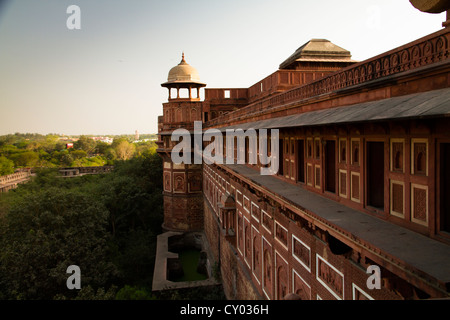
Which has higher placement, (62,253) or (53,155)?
(53,155)

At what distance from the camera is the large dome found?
30.0 metres

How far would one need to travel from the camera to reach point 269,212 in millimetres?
10078

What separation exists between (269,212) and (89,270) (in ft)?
43.2

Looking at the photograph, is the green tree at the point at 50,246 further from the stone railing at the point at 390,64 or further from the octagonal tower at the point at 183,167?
the stone railing at the point at 390,64

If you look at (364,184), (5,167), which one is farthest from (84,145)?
(364,184)

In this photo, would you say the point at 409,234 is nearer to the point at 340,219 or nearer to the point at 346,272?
the point at 340,219
